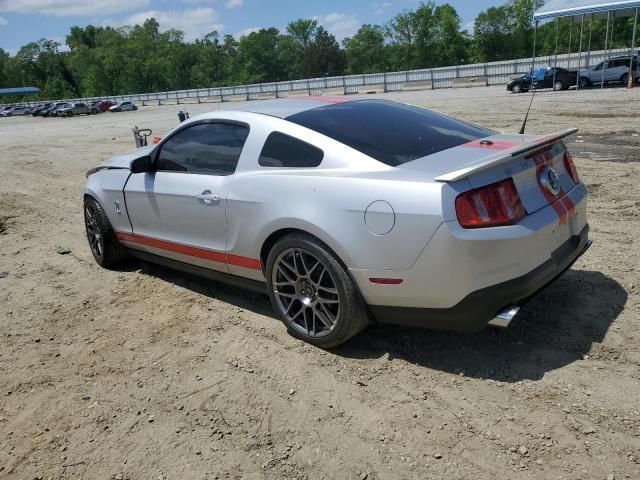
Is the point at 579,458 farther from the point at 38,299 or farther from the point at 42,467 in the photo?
the point at 38,299

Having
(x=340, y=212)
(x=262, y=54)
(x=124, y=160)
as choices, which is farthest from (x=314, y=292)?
(x=262, y=54)

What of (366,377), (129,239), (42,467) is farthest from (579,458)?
(129,239)

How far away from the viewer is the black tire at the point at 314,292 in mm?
3297

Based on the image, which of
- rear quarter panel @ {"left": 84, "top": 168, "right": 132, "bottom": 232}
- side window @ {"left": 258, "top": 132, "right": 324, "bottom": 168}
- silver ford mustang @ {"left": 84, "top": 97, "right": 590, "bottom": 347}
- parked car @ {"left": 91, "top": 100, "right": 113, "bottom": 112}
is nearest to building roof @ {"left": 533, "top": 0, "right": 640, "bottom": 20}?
silver ford mustang @ {"left": 84, "top": 97, "right": 590, "bottom": 347}

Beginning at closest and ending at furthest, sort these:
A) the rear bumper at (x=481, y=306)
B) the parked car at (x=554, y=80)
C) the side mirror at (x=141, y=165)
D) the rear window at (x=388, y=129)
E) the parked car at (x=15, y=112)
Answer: the rear bumper at (x=481, y=306) < the rear window at (x=388, y=129) < the side mirror at (x=141, y=165) < the parked car at (x=554, y=80) < the parked car at (x=15, y=112)

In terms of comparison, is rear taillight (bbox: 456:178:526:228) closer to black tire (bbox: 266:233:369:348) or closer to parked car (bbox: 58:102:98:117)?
black tire (bbox: 266:233:369:348)

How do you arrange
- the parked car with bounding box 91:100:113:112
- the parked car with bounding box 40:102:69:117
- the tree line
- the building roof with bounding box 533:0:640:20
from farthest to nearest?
the tree line → the parked car with bounding box 91:100:113:112 → the parked car with bounding box 40:102:69:117 → the building roof with bounding box 533:0:640:20

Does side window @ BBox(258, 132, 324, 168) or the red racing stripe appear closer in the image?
side window @ BBox(258, 132, 324, 168)

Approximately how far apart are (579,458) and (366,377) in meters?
1.21

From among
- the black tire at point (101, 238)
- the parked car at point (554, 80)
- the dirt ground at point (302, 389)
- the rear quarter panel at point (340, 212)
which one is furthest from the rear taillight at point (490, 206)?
the parked car at point (554, 80)

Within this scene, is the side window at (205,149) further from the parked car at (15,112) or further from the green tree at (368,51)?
the green tree at (368,51)

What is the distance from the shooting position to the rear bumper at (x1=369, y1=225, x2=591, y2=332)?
2943 millimetres

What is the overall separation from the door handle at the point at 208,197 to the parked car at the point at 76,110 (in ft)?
185

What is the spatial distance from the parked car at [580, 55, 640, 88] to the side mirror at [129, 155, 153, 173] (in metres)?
26.9
